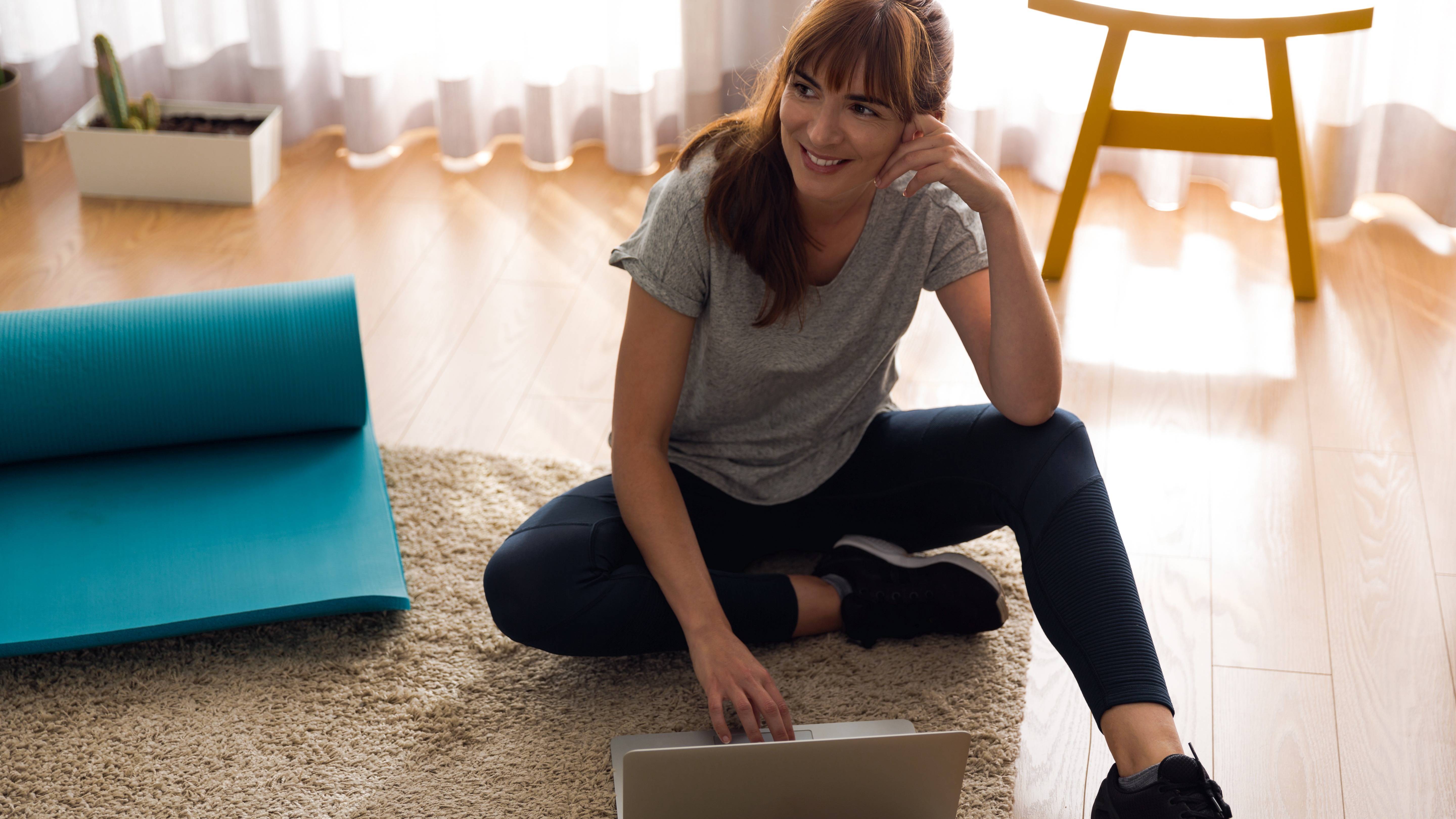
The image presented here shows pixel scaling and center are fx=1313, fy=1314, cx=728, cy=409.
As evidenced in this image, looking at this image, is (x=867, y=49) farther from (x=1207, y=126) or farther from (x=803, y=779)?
(x=1207, y=126)

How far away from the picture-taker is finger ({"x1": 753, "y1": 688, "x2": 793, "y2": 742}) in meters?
1.33

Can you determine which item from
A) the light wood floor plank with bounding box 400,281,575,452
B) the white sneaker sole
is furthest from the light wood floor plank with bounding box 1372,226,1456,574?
the light wood floor plank with bounding box 400,281,575,452

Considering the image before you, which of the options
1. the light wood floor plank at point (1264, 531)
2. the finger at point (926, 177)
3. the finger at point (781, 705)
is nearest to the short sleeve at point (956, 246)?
the finger at point (926, 177)

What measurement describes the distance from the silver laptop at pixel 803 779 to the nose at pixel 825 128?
57 centimetres

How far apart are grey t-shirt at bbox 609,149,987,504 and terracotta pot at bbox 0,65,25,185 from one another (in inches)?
73.1

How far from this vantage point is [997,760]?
144cm

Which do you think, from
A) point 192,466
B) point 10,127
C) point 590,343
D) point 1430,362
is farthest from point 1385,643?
point 10,127

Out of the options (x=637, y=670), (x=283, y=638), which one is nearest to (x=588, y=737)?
(x=637, y=670)

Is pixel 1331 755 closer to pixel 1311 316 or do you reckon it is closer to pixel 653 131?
pixel 1311 316

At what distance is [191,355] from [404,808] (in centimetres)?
68

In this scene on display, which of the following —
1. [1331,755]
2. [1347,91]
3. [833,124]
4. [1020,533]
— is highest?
[833,124]

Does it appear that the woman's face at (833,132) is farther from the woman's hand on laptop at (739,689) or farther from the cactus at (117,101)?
the cactus at (117,101)

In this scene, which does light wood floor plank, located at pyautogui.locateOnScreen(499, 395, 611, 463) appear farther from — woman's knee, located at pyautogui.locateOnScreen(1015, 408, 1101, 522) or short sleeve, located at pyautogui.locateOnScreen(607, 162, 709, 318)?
woman's knee, located at pyautogui.locateOnScreen(1015, 408, 1101, 522)

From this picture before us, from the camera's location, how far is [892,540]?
164cm
